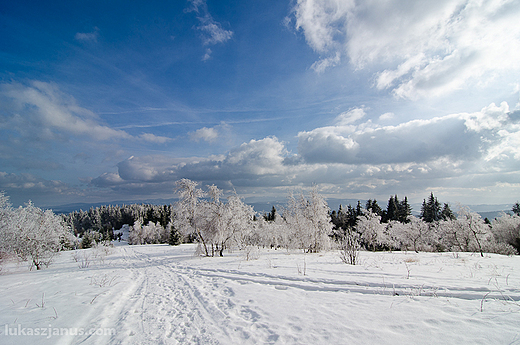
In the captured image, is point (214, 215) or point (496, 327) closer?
point (496, 327)

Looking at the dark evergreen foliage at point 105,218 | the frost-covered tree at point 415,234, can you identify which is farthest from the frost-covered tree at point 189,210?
the dark evergreen foliage at point 105,218

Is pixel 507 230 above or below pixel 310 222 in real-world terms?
below

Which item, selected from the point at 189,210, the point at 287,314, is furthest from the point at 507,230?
the point at 189,210

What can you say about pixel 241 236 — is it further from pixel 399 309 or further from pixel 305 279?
pixel 399 309

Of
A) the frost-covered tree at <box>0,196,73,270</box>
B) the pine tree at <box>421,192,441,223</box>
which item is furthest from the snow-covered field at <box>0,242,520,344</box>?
the pine tree at <box>421,192,441,223</box>

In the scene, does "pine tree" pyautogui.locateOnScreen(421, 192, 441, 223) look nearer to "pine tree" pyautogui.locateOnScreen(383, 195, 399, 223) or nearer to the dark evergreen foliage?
"pine tree" pyautogui.locateOnScreen(383, 195, 399, 223)

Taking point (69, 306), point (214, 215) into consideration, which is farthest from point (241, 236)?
point (69, 306)

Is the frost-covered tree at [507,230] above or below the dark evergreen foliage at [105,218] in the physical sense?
above

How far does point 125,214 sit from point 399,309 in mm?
151181

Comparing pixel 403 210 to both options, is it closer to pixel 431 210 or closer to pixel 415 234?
pixel 431 210

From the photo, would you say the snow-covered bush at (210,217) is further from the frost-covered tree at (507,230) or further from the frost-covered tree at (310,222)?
the frost-covered tree at (507,230)

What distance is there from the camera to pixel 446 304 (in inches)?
207

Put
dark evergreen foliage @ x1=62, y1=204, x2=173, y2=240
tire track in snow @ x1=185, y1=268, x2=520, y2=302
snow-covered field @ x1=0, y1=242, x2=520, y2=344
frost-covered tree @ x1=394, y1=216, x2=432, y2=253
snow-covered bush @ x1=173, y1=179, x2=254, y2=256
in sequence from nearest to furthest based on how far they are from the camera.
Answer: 1. snow-covered field @ x1=0, y1=242, x2=520, y2=344
2. tire track in snow @ x1=185, y1=268, x2=520, y2=302
3. snow-covered bush @ x1=173, y1=179, x2=254, y2=256
4. frost-covered tree @ x1=394, y1=216, x2=432, y2=253
5. dark evergreen foliage @ x1=62, y1=204, x2=173, y2=240

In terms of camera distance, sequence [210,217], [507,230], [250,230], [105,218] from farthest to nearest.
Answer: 1. [105,218]
2. [507,230]
3. [250,230]
4. [210,217]
